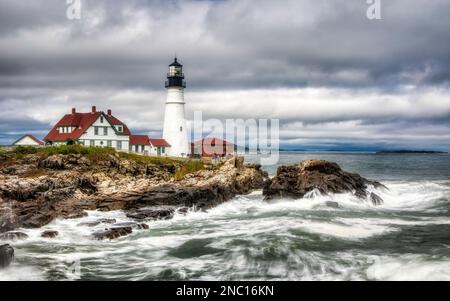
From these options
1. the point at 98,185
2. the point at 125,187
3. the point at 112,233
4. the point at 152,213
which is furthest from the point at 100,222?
the point at 98,185

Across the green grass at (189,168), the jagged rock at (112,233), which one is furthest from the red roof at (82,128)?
the jagged rock at (112,233)

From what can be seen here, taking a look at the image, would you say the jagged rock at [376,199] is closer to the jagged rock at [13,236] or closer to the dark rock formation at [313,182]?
the dark rock formation at [313,182]

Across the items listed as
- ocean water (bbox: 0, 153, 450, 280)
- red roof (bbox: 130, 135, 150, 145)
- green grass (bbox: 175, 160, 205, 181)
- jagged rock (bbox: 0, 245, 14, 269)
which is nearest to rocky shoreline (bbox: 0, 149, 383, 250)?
green grass (bbox: 175, 160, 205, 181)

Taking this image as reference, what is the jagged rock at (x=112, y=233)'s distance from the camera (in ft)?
53.6

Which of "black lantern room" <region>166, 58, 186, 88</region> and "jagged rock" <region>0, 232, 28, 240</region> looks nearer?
"jagged rock" <region>0, 232, 28, 240</region>

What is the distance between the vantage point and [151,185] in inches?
1026

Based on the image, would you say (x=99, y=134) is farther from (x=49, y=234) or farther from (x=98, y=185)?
(x=49, y=234)

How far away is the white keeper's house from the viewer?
1628 inches

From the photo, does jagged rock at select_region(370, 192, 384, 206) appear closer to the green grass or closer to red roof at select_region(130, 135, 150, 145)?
the green grass

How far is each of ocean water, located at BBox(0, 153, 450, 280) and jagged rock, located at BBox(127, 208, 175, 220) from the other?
1.38ft

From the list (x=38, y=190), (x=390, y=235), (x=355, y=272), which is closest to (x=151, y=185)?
(x=38, y=190)

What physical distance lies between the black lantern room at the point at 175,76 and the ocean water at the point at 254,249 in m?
24.0

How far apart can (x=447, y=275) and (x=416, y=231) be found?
Answer: 6.17 metres
